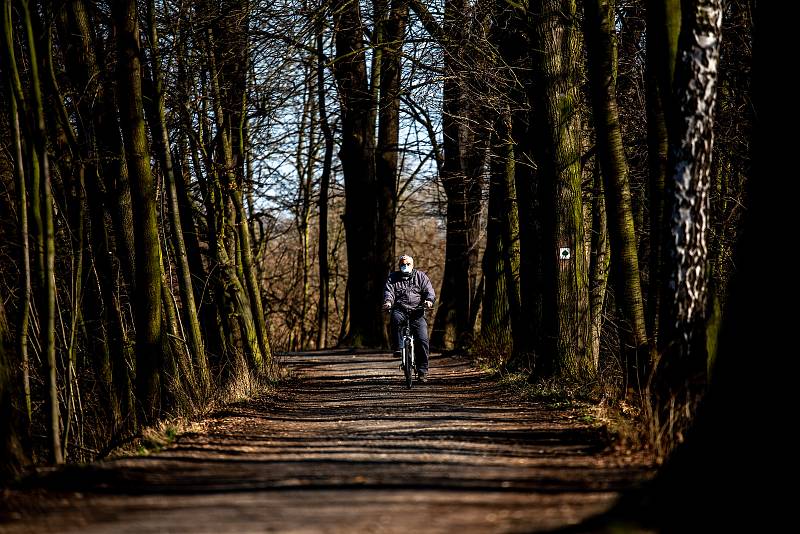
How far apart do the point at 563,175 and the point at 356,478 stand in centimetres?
800

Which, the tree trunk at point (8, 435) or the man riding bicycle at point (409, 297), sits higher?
the man riding bicycle at point (409, 297)

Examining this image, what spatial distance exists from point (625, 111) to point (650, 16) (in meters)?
8.75

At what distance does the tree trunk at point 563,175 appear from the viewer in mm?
13609

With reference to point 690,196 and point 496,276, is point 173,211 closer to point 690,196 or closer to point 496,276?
point 496,276

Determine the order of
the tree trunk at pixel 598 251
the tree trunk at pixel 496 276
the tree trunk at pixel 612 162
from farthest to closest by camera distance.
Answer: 1. the tree trunk at pixel 496 276
2. the tree trunk at pixel 598 251
3. the tree trunk at pixel 612 162

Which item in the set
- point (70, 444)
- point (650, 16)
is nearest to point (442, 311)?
point (70, 444)

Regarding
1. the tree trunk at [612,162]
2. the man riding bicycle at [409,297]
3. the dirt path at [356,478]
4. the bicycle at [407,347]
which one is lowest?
the dirt path at [356,478]

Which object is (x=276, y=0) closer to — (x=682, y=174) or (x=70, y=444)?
(x=70, y=444)

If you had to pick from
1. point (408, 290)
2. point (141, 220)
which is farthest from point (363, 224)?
point (141, 220)

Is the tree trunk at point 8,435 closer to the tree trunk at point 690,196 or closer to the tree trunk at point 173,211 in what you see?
the tree trunk at point 690,196

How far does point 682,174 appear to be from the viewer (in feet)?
26.9

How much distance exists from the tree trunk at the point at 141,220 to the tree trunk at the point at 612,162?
19.8 ft

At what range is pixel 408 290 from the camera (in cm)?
1529

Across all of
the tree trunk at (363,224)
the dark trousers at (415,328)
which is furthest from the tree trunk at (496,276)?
the dark trousers at (415,328)
